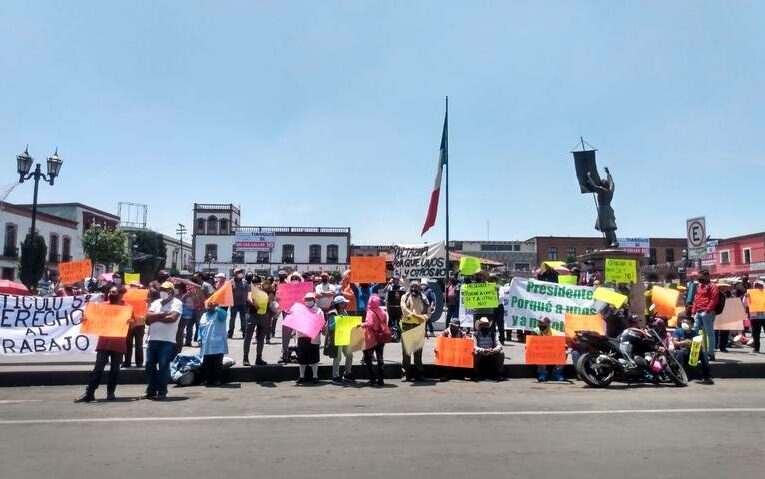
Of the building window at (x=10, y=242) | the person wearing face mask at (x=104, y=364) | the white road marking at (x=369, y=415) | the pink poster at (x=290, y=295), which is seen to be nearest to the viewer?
the white road marking at (x=369, y=415)

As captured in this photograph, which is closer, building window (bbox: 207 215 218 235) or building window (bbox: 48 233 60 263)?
building window (bbox: 48 233 60 263)

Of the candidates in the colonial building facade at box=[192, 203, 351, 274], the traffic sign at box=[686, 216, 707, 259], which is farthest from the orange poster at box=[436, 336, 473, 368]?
the colonial building facade at box=[192, 203, 351, 274]

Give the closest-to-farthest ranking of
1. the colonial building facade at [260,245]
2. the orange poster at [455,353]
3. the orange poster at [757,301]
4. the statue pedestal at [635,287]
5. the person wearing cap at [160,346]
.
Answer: the person wearing cap at [160,346], the orange poster at [455,353], the orange poster at [757,301], the statue pedestal at [635,287], the colonial building facade at [260,245]

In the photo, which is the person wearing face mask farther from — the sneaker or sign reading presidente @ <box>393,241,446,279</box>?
sign reading presidente @ <box>393,241,446,279</box>

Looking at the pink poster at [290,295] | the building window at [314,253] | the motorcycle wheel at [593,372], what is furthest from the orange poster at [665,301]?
the building window at [314,253]

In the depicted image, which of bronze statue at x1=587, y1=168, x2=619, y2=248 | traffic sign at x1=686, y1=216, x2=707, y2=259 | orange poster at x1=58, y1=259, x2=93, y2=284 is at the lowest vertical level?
orange poster at x1=58, y1=259, x2=93, y2=284

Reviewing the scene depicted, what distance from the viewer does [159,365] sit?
871cm

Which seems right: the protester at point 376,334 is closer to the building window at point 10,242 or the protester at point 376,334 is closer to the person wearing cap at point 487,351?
the person wearing cap at point 487,351

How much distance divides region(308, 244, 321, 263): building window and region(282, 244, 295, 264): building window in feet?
7.26

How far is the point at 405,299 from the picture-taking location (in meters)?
11.1

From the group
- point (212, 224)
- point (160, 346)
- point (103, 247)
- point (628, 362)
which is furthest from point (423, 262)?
point (212, 224)

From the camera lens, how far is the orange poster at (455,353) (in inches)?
427

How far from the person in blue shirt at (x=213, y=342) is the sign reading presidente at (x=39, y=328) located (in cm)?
269

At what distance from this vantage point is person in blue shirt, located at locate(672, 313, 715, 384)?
10641 millimetres
